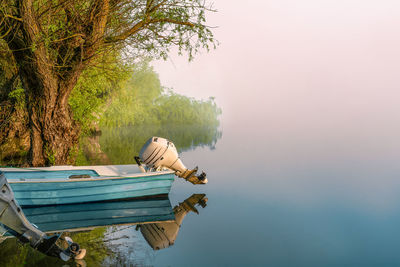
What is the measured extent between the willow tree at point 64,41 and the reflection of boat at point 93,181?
102cm

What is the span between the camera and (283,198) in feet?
37.5

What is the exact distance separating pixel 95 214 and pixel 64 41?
4.50 metres

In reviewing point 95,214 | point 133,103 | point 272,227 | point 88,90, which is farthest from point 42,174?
point 133,103

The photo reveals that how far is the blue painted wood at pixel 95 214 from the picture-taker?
24.5 feet

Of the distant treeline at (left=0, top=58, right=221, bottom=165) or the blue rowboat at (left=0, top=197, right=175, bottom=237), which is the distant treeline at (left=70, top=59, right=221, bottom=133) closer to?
the distant treeline at (left=0, top=58, right=221, bottom=165)

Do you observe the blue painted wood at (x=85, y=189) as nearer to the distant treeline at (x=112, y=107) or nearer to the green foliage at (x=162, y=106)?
the distant treeline at (x=112, y=107)

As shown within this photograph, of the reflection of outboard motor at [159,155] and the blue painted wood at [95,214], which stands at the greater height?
the reflection of outboard motor at [159,155]

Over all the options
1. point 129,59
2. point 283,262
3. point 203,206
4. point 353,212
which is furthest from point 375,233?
point 129,59

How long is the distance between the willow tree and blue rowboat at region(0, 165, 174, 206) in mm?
921

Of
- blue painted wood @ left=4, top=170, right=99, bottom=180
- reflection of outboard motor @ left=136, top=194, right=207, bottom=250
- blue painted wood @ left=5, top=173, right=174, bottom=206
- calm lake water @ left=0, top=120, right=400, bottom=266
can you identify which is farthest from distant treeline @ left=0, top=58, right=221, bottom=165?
calm lake water @ left=0, top=120, right=400, bottom=266

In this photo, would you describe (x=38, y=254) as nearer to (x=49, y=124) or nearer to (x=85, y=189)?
(x=85, y=189)

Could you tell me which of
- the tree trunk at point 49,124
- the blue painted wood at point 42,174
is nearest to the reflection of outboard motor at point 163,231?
the blue painted wood at point 42,174

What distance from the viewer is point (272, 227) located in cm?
841

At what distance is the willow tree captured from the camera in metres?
8.46
